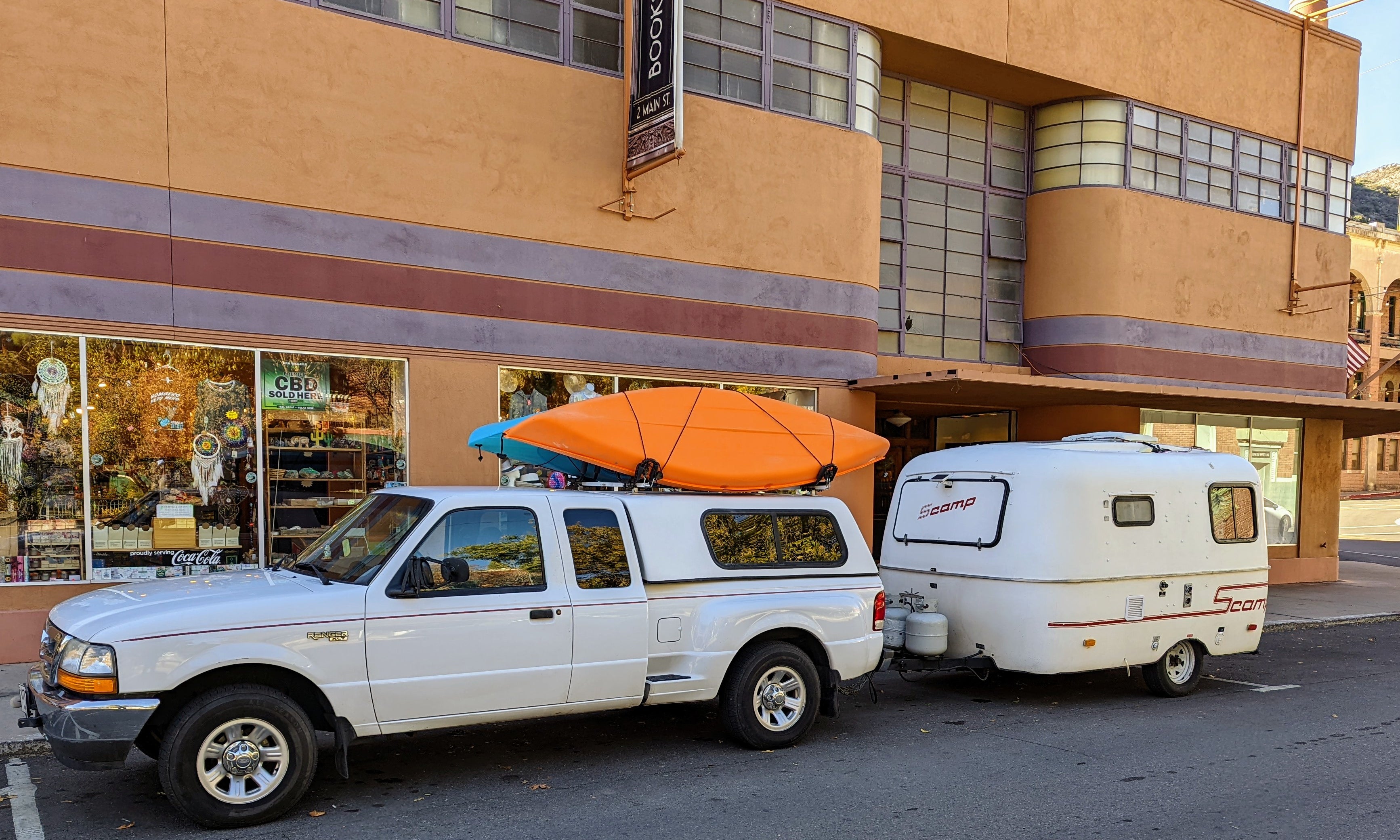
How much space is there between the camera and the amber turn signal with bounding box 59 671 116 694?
5.21 metres

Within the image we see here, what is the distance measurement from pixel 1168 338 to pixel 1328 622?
19.6ft

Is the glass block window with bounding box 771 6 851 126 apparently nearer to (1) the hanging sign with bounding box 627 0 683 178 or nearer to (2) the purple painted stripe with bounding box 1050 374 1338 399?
(1) the hanging sign with bounding box 627 0 683 178

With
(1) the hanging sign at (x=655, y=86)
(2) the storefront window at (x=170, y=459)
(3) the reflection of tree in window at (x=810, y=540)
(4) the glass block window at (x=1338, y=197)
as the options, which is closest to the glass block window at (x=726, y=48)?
(1) the hanging sign at (x=655, y=86)

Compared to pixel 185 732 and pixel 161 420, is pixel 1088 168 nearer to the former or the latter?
pixel 161 420

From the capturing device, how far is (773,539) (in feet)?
24.6

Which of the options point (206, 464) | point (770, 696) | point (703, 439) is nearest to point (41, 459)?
point (206, 464)

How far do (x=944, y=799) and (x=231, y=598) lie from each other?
447 cm

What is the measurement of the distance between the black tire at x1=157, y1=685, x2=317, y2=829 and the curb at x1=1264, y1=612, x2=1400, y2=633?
1294 cm

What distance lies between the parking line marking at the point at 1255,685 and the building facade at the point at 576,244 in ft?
15.9

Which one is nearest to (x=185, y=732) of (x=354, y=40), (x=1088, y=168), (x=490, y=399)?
(x=490, y=399)

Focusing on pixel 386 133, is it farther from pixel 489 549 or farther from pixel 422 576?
pixel 422 576

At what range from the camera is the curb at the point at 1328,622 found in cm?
1402

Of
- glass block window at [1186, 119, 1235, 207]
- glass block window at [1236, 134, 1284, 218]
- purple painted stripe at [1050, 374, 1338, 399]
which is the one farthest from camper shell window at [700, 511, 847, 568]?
glass block window at [1236, 134, 1284, 218]

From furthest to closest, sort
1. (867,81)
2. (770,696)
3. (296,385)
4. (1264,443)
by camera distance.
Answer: (1264,443) → (867,81) → (296,385) → (770,696)
